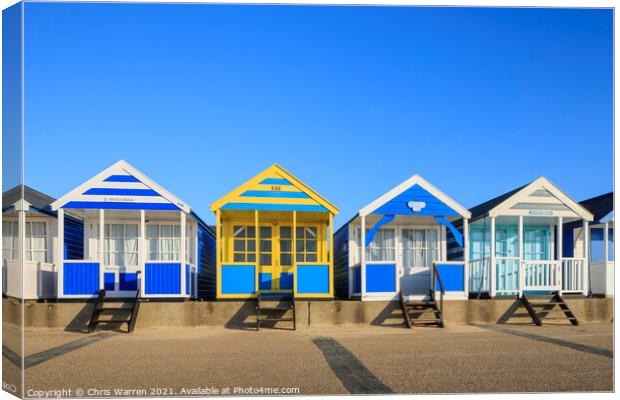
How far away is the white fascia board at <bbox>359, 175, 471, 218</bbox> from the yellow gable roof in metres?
1.00

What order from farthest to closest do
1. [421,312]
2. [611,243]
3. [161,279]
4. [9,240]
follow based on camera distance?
[611,243], [421,312], [161,279], [9,240]

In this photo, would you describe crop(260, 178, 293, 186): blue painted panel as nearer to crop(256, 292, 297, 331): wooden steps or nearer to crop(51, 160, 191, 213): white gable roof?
crop(51, 160, 191, 213): white gable roof

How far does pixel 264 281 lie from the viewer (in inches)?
621

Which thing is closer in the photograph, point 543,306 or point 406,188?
point 543,306

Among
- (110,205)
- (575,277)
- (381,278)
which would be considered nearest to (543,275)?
(575,277)

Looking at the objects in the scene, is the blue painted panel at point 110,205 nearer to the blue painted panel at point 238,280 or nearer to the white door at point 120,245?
the white door at point 120,245

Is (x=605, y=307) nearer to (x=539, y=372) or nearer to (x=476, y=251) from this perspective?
(x=476, y=251)

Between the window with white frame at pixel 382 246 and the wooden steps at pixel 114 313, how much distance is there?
612cm

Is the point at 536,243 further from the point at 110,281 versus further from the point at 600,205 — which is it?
the point at 110,281

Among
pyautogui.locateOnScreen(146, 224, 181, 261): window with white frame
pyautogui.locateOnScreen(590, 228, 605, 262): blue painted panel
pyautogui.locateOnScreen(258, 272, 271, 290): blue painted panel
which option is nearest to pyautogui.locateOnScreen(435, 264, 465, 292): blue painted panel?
pyautogui.locateOnScreen(258, 272, 271, 290): blue painted panel

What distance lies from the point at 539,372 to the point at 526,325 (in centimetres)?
621

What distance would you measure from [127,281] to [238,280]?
103 inches

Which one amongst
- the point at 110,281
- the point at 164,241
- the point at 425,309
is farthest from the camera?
the point at 164,241

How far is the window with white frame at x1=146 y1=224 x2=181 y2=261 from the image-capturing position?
16469mm
